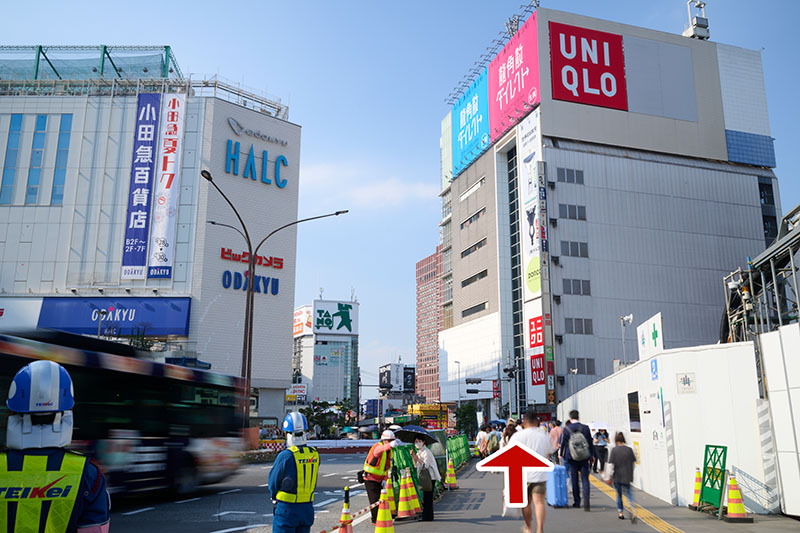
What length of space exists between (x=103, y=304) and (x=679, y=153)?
2216 inches

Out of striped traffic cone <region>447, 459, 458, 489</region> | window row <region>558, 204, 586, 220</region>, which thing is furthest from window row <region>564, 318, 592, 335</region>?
striped traffic cone <region>447, 459, 458, 489</region>

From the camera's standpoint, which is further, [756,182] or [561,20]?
[756,182]

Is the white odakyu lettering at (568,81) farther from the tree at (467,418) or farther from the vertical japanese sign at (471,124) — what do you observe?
the tree at (467,418)

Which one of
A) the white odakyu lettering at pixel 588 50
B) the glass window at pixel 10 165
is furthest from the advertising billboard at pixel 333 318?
the white odakyu lettering at pixel 588 50

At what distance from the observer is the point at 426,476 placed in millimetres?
11406

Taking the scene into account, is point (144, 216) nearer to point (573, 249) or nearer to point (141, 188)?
point (141, 188)

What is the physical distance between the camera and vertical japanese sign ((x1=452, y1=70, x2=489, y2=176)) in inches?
2736

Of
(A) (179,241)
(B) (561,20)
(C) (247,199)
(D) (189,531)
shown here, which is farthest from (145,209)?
(D) (189,531)

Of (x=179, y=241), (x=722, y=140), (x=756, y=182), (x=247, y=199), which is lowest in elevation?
(x=179, y=241)

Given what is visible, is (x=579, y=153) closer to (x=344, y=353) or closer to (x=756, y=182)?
(x=756, y=182)

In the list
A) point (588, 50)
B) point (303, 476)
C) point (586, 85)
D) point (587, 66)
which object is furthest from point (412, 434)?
point (588, 50)

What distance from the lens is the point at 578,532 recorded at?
9.98m

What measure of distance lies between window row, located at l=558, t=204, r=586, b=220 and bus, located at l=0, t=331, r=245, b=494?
45318mm

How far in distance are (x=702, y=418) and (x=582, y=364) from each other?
44935mm
